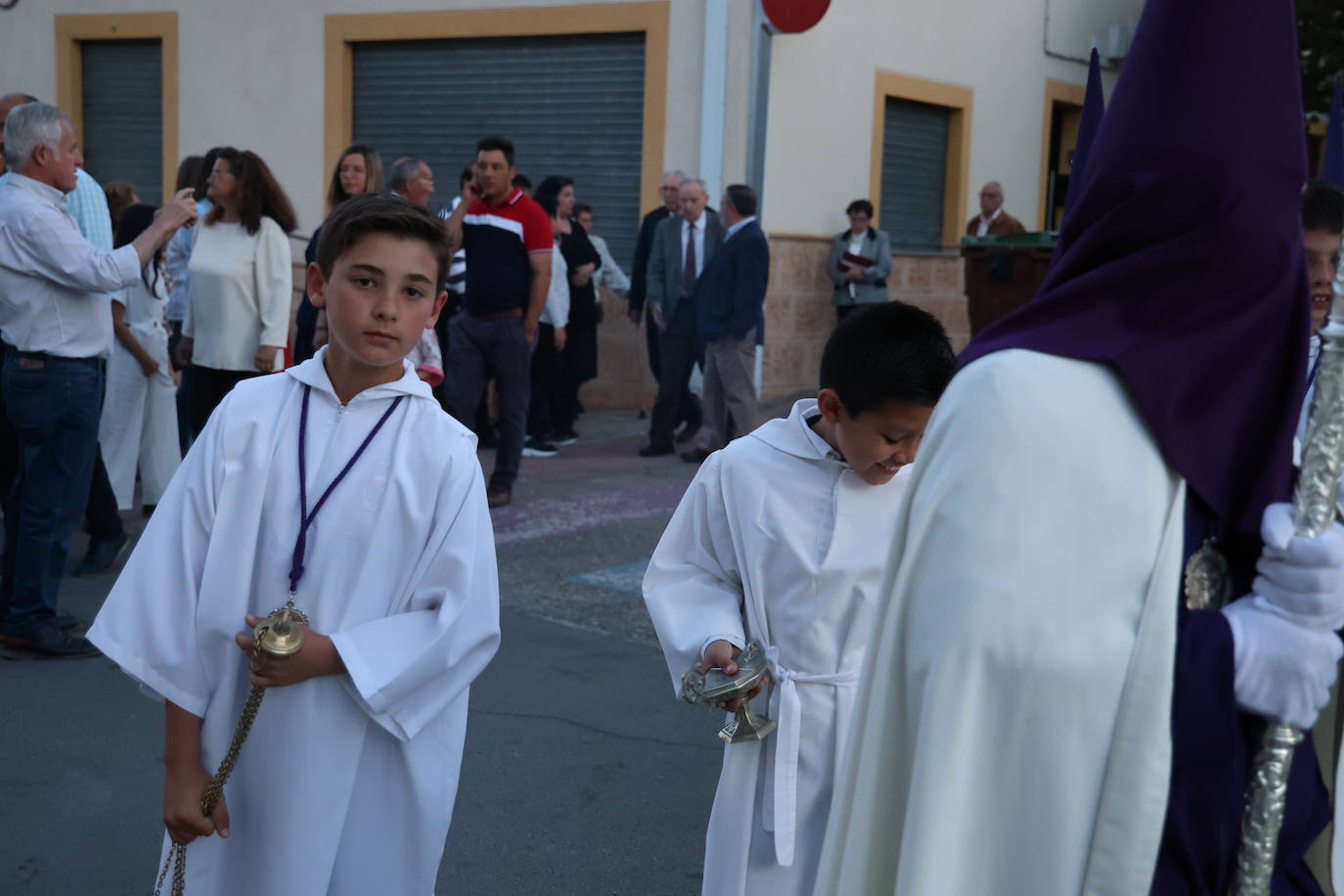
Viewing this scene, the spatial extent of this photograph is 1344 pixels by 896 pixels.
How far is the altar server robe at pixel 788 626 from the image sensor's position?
2.92 metres

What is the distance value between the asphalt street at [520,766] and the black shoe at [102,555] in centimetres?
12

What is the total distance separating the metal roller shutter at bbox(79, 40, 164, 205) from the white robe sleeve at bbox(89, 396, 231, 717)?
15.4 metres

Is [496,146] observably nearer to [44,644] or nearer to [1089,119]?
[44,644]

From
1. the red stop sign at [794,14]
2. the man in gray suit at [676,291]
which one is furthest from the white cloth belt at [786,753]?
the red stop sign at [794,14]

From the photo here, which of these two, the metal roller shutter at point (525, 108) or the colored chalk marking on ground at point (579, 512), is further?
the metal roller shutter at point (525, 108)

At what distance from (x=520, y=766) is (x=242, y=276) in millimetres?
3434

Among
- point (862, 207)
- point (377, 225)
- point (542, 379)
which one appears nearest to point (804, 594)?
point (377, 225)

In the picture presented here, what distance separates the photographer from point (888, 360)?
2801 mm

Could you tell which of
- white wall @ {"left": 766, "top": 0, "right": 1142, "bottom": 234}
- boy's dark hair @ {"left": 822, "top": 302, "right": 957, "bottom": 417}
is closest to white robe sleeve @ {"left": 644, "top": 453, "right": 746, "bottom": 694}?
boy's dark hair @ {"left": 822, "top": 302, "right": 957, "bottom": 417}

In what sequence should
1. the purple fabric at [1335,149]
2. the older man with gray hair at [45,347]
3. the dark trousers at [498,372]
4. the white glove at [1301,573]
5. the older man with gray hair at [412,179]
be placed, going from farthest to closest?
1. the dark trousers at [498,372]
2. the older man with gray hair at [412,179]
3. the older man with gray hair at [45,347]
4. the purple fabric at [1335,149]
5. the white glove at [1301,573]

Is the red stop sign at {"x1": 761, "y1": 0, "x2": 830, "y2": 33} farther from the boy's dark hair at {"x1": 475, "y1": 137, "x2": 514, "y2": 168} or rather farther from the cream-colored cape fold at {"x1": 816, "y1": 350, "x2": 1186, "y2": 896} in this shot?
the cream-colored cape fold at {"x1": 816, "y1": 350, "x2": 1186, "y2": 896}

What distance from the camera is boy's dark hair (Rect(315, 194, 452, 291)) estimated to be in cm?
297

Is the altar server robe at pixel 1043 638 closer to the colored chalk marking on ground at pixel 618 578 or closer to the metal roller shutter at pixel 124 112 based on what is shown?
the colored chalk marking on ground at pixel 618 578

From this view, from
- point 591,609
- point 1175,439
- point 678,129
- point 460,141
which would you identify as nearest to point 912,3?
point 678,129
